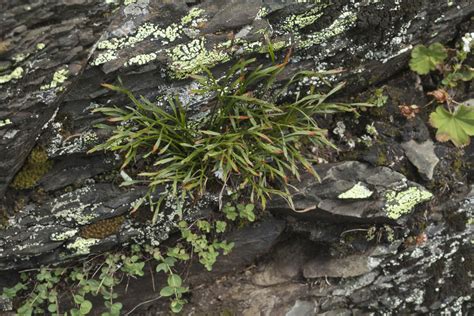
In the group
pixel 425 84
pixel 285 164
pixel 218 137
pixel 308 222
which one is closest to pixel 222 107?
pixel 218 137

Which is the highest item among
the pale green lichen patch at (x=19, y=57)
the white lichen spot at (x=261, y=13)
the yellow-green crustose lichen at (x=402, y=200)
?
the pale green lichen patch at (x=19, y=57)

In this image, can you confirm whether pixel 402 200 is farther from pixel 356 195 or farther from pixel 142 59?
pixel 142 59

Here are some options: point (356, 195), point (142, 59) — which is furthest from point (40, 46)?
point (356, 195)

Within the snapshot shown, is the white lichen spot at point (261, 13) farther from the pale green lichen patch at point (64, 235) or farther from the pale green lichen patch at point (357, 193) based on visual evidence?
the pale green lichen patch at point (64, 235)

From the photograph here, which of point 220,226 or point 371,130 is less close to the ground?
point 371,130

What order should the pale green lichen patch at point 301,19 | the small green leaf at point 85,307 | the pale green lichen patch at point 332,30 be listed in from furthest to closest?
the small green leaf at point 85,307 < the pale green lichen patch at point 332,30 < the pale green lichen patch at point 301,19

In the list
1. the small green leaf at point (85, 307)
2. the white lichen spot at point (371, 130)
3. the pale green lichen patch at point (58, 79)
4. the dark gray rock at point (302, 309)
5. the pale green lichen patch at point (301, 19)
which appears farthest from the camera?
the dark gray rock at point (302, 309)

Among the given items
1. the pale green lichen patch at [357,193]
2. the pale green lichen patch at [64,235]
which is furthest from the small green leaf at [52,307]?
the pale green lichen patch at [357,193]
